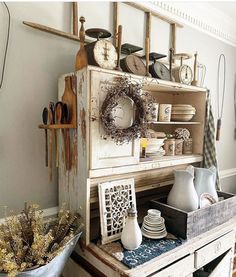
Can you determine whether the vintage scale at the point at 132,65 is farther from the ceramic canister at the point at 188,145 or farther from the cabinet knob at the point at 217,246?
the cabinet knob at the point at 217,246

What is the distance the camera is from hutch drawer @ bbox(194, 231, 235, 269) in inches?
55.7

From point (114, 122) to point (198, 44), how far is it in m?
1.55

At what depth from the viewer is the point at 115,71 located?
1.32 metres

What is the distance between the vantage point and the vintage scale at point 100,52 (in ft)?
4.22

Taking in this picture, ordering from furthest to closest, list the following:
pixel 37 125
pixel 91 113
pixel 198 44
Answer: pixel 198 44 → pixel 37 125 → pixel 91 113

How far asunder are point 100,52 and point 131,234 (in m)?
1.01

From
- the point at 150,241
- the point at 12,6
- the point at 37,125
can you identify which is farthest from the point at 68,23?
the point at 150,241

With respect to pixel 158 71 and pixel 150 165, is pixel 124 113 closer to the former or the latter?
pixel 150 165

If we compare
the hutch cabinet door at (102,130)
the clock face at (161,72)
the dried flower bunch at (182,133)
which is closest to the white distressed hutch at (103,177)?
the hutch cabinet door at (102,130)

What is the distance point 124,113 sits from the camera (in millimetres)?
1373

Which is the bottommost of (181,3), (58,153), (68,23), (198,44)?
(58,153)

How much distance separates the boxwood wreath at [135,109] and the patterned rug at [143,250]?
0.58m

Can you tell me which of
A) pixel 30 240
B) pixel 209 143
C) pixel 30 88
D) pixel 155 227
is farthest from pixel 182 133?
pixel 30 240

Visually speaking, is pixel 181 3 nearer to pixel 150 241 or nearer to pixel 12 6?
pixel 12 6
